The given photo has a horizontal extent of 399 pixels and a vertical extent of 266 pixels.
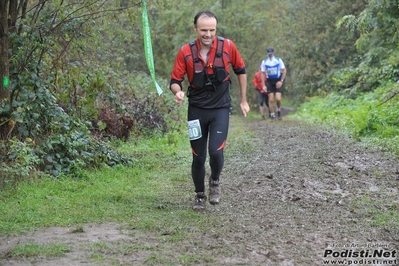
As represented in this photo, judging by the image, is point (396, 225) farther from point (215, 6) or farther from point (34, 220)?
point (215, 6)

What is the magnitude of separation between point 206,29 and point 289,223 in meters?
2.24

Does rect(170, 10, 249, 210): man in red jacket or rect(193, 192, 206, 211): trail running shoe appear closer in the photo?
rect(170, 10, 249, 210): man in red jacket

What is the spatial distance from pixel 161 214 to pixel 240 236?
1.26m

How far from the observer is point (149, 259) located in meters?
5.00

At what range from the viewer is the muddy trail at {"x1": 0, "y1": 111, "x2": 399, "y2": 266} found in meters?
5.10

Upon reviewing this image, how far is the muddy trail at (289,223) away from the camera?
5102 millimetres

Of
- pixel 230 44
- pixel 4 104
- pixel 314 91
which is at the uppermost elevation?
pixel 230 44

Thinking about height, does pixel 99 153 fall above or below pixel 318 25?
below

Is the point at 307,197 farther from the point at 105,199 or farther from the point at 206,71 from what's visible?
the point at 105,199

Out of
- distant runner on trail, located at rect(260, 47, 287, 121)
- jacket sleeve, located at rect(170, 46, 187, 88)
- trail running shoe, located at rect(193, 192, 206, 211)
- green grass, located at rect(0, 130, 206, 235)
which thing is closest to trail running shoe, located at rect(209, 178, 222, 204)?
trail running shoe, located at rect(193, 192, 206, 211)

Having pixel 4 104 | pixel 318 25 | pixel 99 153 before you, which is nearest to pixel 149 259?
pixel 4 104

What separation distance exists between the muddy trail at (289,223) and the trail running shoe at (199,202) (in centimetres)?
9

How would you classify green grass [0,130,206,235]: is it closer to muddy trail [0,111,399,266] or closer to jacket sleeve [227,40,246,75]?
muddy trail [0,111,399,266]

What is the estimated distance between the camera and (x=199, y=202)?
711 centimetres
